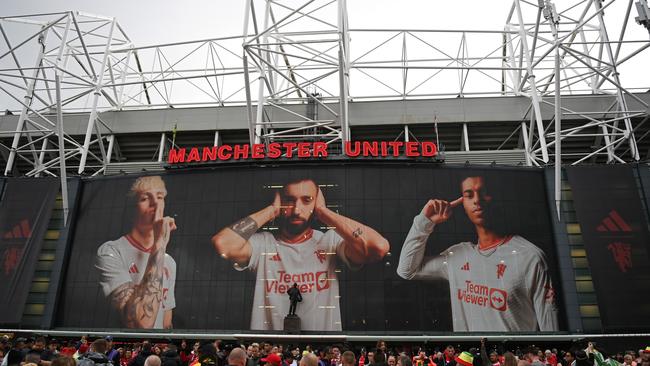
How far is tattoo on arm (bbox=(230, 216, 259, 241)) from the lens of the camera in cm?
3533

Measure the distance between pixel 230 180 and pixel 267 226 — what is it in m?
Answer: 4.87

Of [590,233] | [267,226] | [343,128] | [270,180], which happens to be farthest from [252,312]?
[590,233]

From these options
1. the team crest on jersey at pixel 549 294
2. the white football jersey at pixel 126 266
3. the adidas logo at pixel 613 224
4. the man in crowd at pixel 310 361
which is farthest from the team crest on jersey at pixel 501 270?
the man in crowd at pixel 310 361

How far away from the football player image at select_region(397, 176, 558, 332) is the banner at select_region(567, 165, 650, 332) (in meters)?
3.16

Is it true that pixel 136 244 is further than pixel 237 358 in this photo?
Yes

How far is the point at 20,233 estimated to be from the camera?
37875 millimetres

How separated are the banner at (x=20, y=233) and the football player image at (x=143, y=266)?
5344mm

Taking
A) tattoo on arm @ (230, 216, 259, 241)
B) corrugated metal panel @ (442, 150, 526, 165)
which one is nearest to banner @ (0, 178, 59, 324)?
tattoo on arm @ (230, 216, 259, 241)

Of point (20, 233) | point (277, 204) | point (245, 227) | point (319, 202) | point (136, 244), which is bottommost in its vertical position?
point (136, 244)

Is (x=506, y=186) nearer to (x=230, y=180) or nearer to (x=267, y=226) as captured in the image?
(x=267, y=226)

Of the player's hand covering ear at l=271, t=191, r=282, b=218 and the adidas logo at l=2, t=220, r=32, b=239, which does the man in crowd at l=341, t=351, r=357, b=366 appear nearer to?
the player's hand covering ear at l=271, t=191, r=282, b=218

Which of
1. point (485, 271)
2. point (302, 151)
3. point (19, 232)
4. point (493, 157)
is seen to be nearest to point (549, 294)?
point (485, 271)

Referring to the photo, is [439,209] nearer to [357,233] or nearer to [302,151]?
[357,233]

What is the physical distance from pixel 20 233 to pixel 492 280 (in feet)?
114
